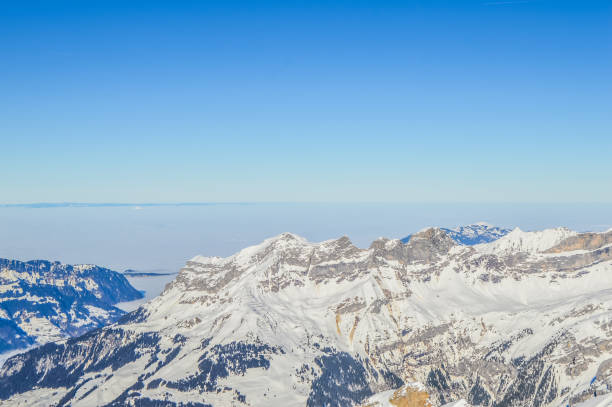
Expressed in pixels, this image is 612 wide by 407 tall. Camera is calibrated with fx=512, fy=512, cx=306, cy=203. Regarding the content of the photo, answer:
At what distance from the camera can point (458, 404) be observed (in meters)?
117

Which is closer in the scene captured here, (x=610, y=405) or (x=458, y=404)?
(x=458, y=404)

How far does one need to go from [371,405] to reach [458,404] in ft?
64.9

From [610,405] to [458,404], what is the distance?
9092 centimetres

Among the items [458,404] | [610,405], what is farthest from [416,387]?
[610,405]

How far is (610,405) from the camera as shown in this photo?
→ 173250 mm

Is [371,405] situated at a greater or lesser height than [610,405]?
greater

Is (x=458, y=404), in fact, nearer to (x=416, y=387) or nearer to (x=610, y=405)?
(x=416, y=387)

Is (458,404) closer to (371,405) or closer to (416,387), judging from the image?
(416,387)

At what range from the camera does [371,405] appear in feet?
390

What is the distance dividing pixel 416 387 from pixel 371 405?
37.4 ft

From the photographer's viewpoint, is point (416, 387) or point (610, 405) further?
point (610, 405)

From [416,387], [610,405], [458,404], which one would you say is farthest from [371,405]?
[610,405]

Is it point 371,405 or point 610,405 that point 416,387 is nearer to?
point 371,405

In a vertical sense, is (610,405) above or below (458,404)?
below
